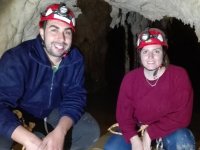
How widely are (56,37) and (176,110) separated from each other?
1.14m

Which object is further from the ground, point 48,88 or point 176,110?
point 48,88

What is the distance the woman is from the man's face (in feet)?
2.07

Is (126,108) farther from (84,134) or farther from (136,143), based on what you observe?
(84,134)

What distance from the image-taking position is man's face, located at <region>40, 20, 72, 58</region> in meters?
2.65

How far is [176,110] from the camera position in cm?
277

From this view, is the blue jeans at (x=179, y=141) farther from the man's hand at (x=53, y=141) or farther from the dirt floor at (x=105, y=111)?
the dirt floor at (x=105, y=111)

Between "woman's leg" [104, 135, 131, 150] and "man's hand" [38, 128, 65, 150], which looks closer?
"man's hand" [38, 128, 65, 150]

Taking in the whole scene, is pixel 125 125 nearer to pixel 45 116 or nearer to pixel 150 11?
pixel 45 116

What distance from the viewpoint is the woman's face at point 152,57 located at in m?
2.78

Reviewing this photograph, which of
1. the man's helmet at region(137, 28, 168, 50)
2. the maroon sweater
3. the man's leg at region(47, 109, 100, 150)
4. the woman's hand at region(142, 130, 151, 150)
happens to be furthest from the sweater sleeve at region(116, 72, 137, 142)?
the man's helmet at region(137, 28, 168, 50)

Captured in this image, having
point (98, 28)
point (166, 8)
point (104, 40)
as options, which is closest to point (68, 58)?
point (166, 8)

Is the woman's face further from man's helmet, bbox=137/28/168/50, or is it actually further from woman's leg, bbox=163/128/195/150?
woman's leg, bbox=163/128/195/150

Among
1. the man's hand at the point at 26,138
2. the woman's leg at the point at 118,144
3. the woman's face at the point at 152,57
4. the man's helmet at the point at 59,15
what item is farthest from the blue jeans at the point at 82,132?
the man's helmet at the point at 59,15

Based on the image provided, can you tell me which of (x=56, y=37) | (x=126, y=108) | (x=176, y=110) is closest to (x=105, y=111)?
(x=126, y=108)
